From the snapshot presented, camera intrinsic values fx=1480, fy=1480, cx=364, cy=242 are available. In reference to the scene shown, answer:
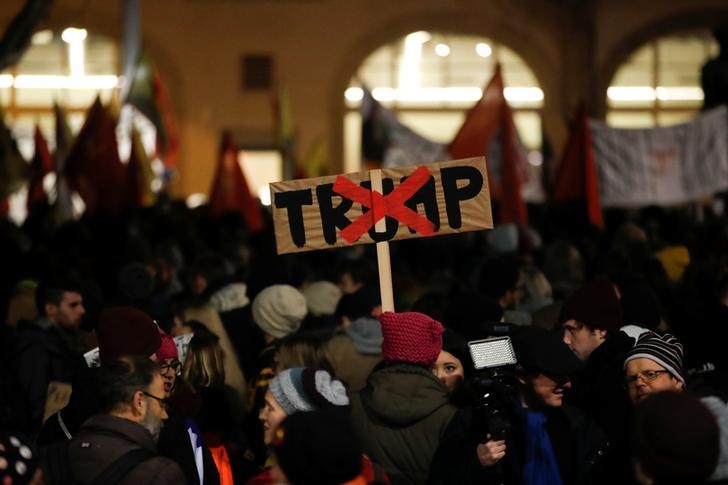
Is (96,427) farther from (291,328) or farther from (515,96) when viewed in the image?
(515,96)

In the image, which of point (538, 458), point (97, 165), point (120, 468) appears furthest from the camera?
point (97, 165)

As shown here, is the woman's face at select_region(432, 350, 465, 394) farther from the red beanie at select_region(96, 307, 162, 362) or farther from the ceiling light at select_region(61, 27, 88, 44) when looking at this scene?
the ceiling light at select_region(61, 27, 88, 44)

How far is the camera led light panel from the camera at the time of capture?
460cm

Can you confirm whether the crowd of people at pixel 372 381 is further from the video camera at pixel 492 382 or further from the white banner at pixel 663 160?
the white banner at pixel 663 160

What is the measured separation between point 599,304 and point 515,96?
2423 cm

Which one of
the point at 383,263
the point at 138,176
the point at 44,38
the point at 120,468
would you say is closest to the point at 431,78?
the point at 44,38

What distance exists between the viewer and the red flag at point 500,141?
11398mm

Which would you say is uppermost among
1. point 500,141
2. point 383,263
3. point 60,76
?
point 383,263

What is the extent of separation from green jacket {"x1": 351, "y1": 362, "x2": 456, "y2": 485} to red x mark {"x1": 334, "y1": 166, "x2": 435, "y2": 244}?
3.41ft

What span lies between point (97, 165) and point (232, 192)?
1.43 m

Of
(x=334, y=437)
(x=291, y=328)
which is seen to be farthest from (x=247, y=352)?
(x=334, y=437)

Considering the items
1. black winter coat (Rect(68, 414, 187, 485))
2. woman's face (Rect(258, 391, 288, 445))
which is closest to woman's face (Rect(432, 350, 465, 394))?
woman's face (Rect(258, 391, 288, 445))

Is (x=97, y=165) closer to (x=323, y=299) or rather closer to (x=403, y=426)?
(x=323, y=299)

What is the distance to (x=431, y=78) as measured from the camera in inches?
1150
